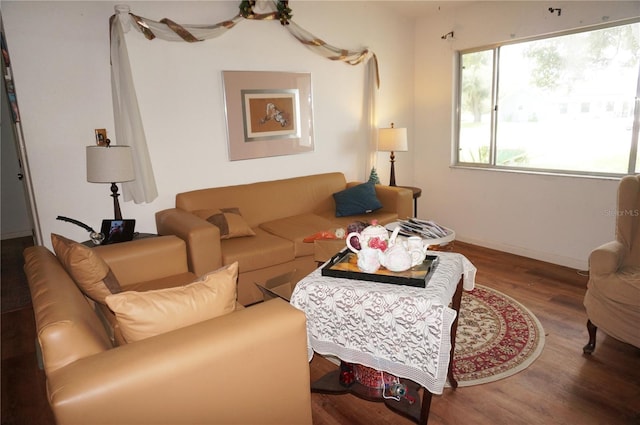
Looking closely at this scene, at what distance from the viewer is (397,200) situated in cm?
406

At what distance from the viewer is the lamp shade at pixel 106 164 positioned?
281 centimetres

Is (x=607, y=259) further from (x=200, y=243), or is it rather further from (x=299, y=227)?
(x=200, y=243)

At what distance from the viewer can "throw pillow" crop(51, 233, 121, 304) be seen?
1.97 metres

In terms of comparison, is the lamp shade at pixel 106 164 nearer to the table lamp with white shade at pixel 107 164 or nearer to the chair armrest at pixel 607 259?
the table lamp with white shade at pixel 107 164

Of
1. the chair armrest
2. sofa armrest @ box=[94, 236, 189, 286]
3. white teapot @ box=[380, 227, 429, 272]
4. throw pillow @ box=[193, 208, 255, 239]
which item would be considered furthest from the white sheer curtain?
the chair armrest

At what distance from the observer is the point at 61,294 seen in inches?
62.6

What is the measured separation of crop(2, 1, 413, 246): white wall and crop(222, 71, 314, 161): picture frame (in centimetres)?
8

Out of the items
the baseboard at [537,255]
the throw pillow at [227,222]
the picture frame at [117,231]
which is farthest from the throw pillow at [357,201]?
the picture frame at [117,231]

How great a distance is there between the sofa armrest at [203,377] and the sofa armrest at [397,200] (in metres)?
2.64

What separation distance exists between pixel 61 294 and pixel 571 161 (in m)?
4.11

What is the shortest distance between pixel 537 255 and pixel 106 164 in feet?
12.9

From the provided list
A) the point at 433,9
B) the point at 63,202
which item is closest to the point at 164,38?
the point at 63,202

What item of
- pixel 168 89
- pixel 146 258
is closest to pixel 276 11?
pixel 168 89

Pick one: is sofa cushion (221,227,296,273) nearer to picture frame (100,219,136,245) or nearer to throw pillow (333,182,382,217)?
picture frame (100,219,136,245)
